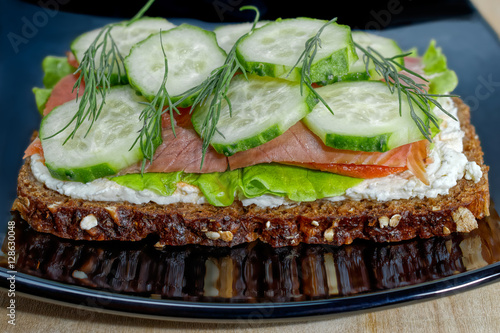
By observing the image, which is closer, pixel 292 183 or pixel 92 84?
pixel 292 183

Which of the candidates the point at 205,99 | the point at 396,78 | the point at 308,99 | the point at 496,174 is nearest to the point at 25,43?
the point at 205,99

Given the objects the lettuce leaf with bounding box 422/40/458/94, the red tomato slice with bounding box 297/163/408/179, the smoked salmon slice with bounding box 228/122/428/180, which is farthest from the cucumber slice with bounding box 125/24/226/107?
the lettuce leaf with bounding box 422/40/458/94

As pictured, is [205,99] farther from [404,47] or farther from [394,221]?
[404,47]

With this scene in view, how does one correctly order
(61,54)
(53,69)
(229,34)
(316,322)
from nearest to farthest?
(316,322) < (229,34) < (53,69) < (61,54)

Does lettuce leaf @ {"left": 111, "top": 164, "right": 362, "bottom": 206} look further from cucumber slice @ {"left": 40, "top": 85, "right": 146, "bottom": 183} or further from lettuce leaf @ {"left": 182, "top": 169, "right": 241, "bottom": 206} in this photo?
cucumber slice @ {"left": 40, "top": 85, "right": 146, "bottom": 183}

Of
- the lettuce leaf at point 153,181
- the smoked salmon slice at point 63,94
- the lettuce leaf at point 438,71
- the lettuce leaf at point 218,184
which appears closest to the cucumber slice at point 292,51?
the lettuce leaf at point 218,184

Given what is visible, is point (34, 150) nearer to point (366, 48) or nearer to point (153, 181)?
point (153, 181)

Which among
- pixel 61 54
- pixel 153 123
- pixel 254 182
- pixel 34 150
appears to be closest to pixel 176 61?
pixel 153 123
